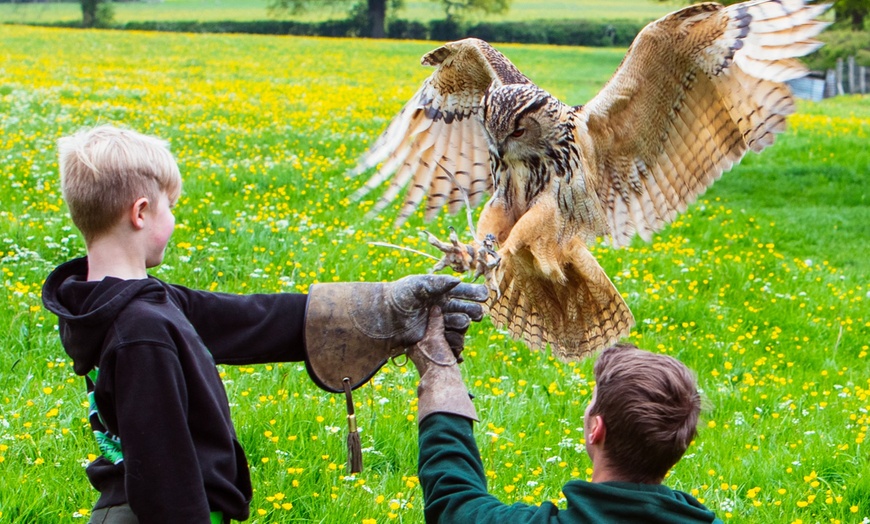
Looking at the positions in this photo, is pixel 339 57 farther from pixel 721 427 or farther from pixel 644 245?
pixel 721 427

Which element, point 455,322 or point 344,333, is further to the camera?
point 344,333

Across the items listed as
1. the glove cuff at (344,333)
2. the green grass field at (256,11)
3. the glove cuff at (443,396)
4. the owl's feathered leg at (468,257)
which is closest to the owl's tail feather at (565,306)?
the owl's feathered leg at (468,257)

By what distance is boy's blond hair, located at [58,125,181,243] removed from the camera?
251cm

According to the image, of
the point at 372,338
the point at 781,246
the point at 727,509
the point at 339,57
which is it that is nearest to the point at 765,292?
the point at 781,246

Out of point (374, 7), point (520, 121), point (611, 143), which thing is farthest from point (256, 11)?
point (520, 121)

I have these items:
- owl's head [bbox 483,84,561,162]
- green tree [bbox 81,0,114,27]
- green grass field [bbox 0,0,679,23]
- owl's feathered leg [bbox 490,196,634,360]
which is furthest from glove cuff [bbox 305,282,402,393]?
green tree [bbox 81,0,114,27]

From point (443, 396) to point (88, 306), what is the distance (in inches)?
36.7

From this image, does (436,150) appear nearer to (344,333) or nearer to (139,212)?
(344,333)

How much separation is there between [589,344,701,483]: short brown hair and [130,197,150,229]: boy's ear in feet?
4.11

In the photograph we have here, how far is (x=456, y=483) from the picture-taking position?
7.70ft

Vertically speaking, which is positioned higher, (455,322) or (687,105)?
(687,105)

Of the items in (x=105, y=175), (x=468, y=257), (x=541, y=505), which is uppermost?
(x=105, y=175)

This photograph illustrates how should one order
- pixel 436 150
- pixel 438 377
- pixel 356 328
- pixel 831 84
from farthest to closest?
pixel 831 84 → pixel 436 150 → pixel 356 328 → pixel 438 377

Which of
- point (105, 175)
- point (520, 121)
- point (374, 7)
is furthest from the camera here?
point (374, 7)
